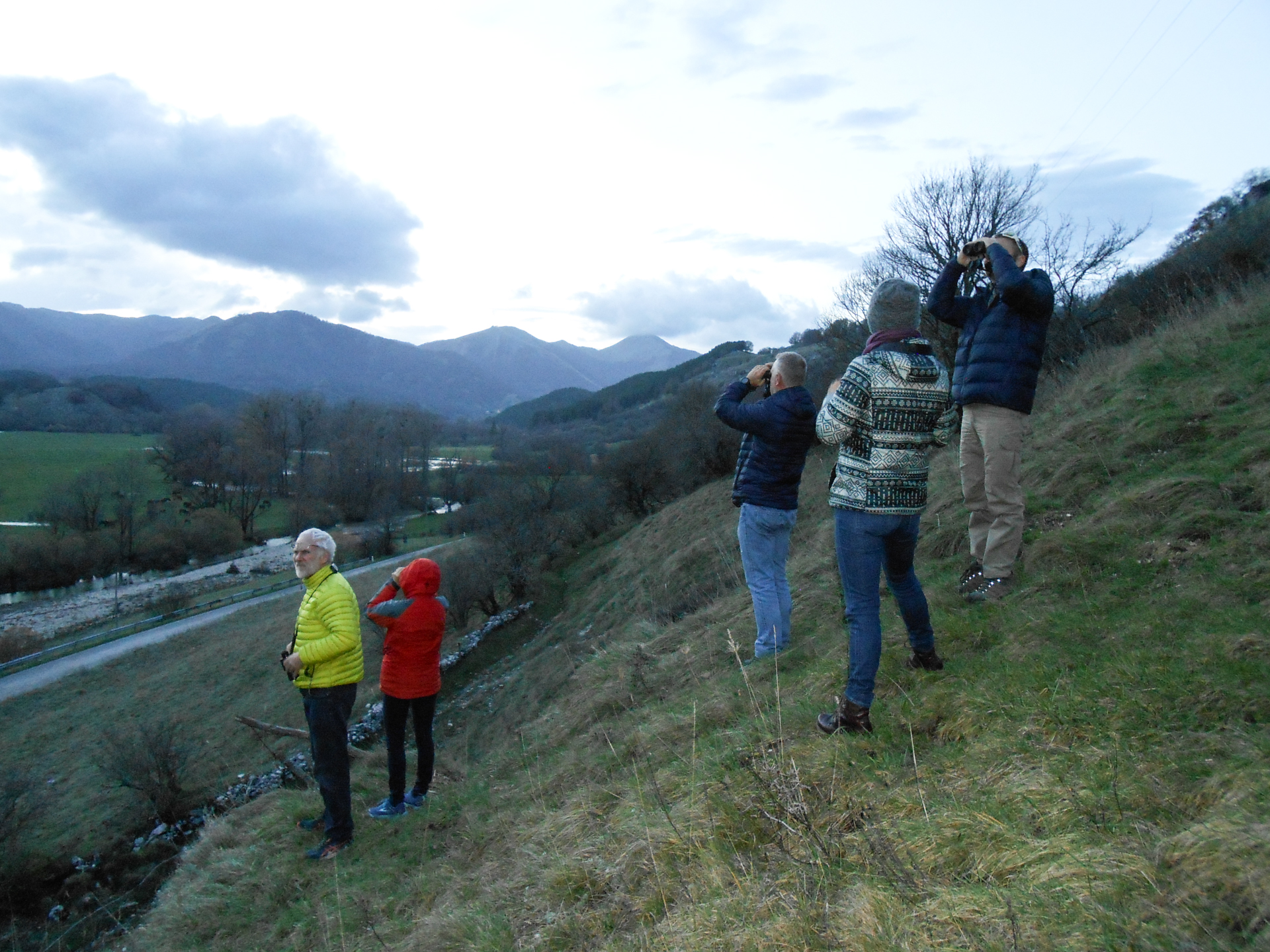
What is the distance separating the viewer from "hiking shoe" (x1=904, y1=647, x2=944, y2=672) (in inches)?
155

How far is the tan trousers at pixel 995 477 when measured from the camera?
4535 mm

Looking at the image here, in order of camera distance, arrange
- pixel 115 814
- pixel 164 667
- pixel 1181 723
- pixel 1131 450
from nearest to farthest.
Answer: pixel 1181 723 → pixel 1131 450 → pixel 115 814 → pixel 164 667

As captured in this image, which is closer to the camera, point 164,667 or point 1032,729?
point 1032,729

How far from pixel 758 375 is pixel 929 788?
9.74 ft

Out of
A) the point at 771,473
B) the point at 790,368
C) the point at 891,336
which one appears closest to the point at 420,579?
the point at 771,473

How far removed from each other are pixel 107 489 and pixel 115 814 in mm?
47435

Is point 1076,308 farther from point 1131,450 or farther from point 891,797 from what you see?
point 891,797

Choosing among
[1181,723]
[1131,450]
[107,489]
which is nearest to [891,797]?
[1181,723]

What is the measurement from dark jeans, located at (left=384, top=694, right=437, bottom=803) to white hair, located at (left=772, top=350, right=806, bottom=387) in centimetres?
358

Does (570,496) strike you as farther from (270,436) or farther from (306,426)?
(306,426)


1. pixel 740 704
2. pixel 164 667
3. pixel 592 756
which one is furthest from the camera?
pixel 164 667

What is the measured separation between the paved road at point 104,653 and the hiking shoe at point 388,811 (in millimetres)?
29387

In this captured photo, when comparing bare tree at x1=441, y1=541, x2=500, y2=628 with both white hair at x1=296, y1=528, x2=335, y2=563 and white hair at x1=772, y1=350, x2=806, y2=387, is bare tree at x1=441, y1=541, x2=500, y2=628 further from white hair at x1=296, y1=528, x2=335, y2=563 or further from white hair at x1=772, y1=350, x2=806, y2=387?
white hair at x1=772, y1=350, x2=806, y2=387

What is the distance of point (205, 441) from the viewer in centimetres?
6819
